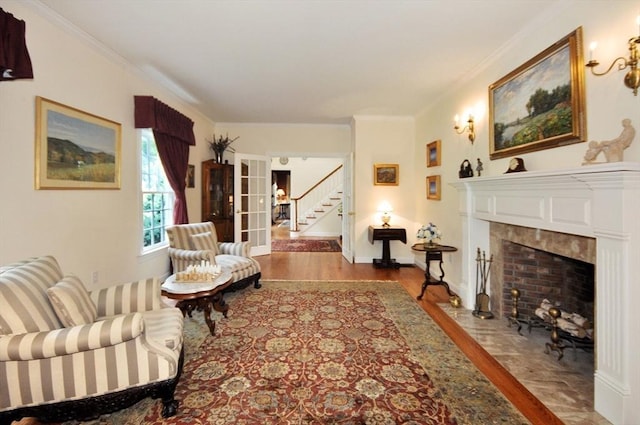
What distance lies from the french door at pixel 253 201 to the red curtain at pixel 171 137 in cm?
131

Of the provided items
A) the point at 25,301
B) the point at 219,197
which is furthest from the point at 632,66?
the point at 219,197

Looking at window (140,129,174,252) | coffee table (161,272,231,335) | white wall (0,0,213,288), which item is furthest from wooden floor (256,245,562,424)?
white wall (0,0,213,288)

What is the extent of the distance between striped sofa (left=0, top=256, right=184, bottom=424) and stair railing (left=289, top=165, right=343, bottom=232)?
8475mm

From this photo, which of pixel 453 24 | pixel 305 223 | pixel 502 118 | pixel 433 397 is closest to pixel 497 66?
pixel 502 118

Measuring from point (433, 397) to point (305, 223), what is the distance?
8216 millimetres

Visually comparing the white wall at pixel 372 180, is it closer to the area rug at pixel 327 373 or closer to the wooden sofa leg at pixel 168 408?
the area rug at pixel 327 373

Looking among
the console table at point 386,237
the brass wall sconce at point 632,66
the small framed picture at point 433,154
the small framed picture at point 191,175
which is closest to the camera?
the brass wall sconce at point 632,66

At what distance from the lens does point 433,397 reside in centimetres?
195

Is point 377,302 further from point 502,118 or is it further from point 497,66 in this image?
point 497,66

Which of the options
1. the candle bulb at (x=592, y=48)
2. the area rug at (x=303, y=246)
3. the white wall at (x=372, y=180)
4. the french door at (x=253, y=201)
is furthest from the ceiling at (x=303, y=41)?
the area rug at (x=303, y=246)

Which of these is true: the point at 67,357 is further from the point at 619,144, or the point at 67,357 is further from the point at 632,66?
the point at 632,66

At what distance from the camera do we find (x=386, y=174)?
570cm

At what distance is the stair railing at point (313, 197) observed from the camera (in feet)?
33.5

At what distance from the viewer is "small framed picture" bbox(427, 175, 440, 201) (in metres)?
4.67
